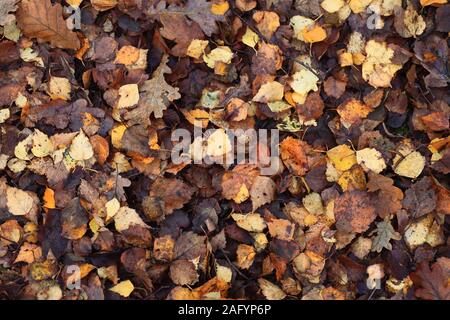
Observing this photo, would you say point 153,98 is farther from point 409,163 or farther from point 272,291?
point 409,163

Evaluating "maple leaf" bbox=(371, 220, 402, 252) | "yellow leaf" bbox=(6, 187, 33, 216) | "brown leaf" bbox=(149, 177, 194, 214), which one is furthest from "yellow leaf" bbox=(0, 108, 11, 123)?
"maple leaf" bbox=(371, 220, 402, 252)

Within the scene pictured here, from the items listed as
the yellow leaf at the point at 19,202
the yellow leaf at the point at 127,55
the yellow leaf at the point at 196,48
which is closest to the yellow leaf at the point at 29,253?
the yellow leaf at the point at 19,202

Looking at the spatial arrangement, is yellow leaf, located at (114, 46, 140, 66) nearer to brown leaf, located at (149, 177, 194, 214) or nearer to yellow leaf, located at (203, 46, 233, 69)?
yellow leaf, located at (203, 46, 233, 69)

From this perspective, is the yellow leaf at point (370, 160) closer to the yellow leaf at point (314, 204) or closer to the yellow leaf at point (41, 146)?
the yellow leaf at point (314, 204)

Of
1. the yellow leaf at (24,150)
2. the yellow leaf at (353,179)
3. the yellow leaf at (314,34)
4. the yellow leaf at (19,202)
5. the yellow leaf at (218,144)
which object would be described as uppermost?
the yellow leaf at (314,34)
